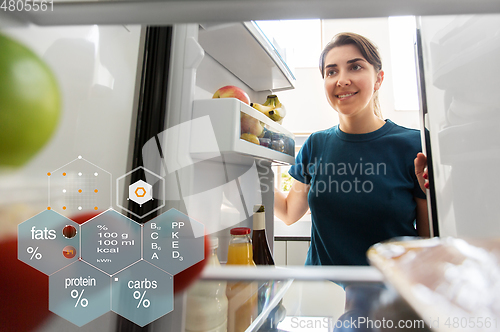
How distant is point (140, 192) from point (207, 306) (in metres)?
0.17

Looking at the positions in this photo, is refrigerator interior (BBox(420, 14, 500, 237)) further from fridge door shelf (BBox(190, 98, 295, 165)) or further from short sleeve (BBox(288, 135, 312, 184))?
short sleeve (BBox(288, 135, 312, 184))

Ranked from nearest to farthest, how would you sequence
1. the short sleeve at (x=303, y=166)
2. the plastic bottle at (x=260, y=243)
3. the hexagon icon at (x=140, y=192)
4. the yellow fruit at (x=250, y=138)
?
1. the hexagon icon at (x=140, y=192)
2. the yellow fruit at (x=250, y=138)
3. the plastic bottle at (x=260, y=243)
4. the short sleeve at (x=303, y=166)

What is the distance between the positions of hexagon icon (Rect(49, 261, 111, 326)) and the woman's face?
2.21 ft

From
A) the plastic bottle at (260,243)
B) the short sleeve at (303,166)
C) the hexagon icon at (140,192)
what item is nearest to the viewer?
the hexagon icon at (140,192)

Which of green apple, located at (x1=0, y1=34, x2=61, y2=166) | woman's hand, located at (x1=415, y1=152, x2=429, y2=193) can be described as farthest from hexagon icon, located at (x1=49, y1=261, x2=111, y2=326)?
woman's hand, located at (x1=415, y1=152, x2=429, y2=193)

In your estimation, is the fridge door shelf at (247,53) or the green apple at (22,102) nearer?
the green apple at (22,102)

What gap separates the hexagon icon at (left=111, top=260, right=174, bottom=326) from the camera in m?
0.25

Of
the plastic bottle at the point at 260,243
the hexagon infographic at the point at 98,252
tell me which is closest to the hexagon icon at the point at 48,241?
the hexagon infographic at the point at 98,252

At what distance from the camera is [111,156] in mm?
298

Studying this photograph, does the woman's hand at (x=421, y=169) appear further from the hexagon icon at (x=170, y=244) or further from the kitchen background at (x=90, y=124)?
the hexagon icon at (x=170, y=244)

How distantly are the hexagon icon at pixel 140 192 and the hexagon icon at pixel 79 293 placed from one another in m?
0.07

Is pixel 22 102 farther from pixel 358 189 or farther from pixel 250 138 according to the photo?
pixel 358 189

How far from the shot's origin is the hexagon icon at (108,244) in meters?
0.24

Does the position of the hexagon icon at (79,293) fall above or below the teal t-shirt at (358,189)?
below
